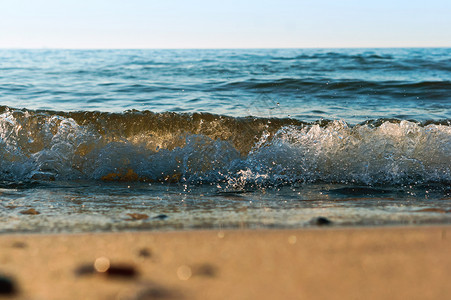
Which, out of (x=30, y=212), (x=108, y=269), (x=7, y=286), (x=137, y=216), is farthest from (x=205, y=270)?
(x=30, y=212)

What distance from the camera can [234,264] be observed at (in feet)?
5.43

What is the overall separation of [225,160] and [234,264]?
107 inches

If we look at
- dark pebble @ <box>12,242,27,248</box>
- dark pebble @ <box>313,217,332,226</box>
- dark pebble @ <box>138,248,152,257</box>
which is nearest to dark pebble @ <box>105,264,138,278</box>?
dark pebble @ <box>138,248,152,257</box>

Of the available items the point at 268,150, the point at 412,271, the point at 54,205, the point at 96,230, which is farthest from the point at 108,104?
the point at 412,271

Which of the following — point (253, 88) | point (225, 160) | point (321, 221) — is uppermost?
point (253, 88)

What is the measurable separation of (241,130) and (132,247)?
3.36 m

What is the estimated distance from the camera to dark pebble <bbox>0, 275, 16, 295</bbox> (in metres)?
1.43

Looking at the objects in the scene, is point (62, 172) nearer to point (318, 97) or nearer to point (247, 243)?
point (247, 243)

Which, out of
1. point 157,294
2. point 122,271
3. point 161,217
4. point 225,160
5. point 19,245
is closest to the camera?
point 157,294

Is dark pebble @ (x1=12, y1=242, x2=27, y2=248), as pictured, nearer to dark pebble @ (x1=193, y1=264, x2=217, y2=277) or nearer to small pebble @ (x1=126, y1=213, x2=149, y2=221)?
small pebble @ (x1=126, y1=213, x2=149, y2=221)

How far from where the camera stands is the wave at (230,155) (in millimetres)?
4039

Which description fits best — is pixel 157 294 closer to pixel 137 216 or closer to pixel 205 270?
pixel 205 270

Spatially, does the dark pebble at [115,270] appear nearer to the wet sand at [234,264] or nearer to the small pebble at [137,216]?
the wet sand at [234,264]

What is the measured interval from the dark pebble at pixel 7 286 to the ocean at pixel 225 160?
0.65 m
